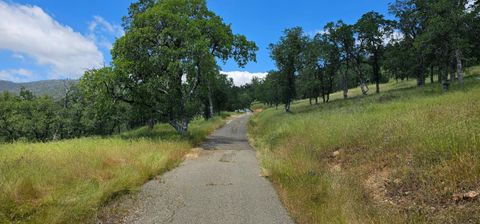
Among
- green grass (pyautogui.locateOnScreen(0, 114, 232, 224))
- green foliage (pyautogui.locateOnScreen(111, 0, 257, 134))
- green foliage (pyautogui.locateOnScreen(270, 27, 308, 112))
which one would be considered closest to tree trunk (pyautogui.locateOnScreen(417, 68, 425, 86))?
green foliage (pyautogui.locateOnScreen(270, 27, 308, 112))

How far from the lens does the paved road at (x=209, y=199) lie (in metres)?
7.29

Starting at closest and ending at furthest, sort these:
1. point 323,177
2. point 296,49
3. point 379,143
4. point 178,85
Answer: point 323,177 < point 379,143 < point 178,85 < point 296,49

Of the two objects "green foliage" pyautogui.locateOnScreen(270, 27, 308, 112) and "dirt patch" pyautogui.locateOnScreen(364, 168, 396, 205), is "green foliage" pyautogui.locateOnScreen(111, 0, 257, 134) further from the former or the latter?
"green foliage" pyautogui.locateOnScreen(270, 27, 308, 112)

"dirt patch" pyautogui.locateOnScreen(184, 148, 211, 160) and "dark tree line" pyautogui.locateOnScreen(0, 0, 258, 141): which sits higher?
"dark tree line" pyautogui.locateOnScreen(0, 0, 258, 141)

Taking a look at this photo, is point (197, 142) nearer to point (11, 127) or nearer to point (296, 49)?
point (296, 49)

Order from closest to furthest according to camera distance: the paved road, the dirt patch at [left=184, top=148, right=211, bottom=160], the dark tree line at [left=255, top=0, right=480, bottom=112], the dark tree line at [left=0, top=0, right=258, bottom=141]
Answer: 1. the paved road
2. the dirt patch at [left=184, top=148, right=211, bottom=160]
3. the dark tree line at [left=0, top=0, right=258, bottom=141]
4. the dark tree line at [left=255, top=0, right=480, bottom=112]

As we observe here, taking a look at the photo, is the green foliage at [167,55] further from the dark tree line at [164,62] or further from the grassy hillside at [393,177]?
the grassy hillside at [393,177]

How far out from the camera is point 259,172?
41.3 feet

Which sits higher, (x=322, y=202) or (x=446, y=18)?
(x=446, y=18)

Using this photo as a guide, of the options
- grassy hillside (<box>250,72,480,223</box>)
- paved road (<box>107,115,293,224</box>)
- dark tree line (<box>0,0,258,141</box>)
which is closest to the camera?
grassy hillside (<box>250,72,480,223</box>)

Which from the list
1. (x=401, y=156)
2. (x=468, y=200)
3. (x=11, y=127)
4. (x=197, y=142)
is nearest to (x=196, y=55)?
(x=197, y=142)

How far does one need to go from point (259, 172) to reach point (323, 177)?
165 inches

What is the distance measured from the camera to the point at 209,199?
8.78m

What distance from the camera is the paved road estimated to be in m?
7.29
